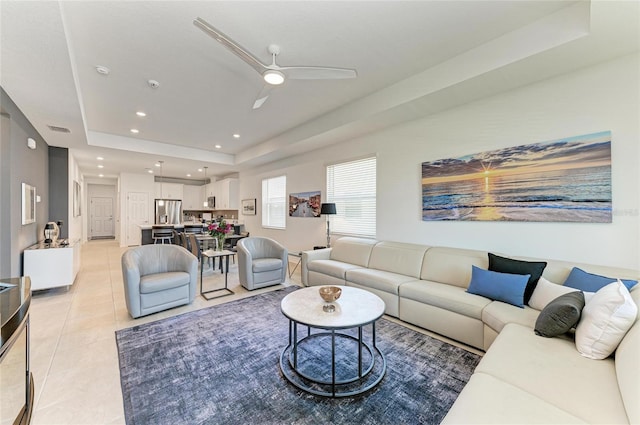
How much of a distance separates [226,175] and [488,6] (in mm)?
9188

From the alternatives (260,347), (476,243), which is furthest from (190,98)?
(476,243)

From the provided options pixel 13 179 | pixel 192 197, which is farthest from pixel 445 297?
pixel 192 197

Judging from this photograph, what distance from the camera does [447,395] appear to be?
1893 millimetres

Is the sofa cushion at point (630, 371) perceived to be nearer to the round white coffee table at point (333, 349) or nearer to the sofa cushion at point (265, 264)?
the round white coffee table at point (333, 349)

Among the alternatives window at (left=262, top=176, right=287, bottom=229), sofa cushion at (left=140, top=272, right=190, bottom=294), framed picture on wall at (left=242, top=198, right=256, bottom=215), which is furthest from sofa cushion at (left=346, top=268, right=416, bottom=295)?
framed picture on wall at (left=242, top=198, right=256, bottom=215)

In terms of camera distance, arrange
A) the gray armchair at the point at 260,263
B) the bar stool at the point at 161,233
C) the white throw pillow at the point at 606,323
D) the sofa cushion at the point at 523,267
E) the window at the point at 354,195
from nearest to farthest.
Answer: the white throw pillow at the point at 606,323 → the sofa cushion at the point at 523,267 → the gray armchair at the point at 260,263 → the window at the point at 354,195 → the bar stool at the point at 161,233

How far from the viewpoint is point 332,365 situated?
185cm

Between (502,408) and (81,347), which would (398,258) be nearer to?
(502,408)

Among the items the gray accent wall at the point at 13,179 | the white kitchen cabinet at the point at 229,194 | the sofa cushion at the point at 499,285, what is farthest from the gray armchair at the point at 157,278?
the white kitchen cabinet at the point at 229,194

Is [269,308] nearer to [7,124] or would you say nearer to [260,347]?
[260,347]

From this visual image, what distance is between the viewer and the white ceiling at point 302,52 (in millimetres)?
2094

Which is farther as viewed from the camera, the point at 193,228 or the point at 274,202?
the point at 193,228

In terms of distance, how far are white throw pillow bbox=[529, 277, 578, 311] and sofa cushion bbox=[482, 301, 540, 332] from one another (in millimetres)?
73

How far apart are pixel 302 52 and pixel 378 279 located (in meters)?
2.84
